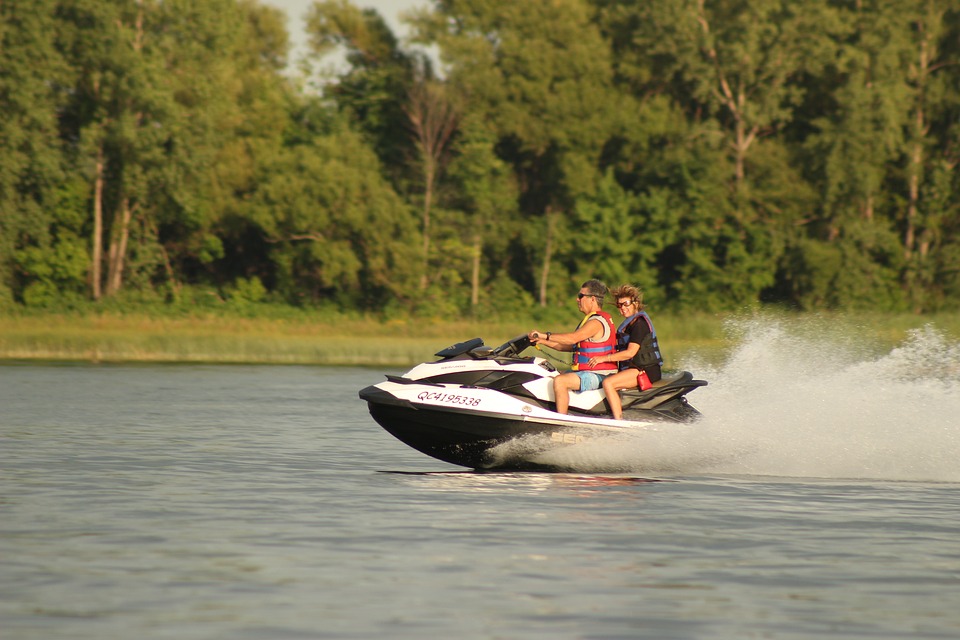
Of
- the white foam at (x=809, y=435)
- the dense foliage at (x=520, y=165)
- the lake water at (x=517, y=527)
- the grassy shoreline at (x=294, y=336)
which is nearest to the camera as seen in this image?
the lake water at (x=517, y=527)

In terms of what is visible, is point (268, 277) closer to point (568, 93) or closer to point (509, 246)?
point (509, 246)

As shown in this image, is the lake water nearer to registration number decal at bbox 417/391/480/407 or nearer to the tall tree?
registration number decal at bbox 417/391/480/407

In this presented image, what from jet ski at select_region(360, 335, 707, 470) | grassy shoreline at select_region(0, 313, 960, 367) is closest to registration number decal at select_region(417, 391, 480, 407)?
jet ski at select_region(360, 335, 707, 470)

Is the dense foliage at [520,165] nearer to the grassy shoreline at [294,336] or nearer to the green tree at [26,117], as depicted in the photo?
A: the green tree at [26,117]

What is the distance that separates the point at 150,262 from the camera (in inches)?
1844

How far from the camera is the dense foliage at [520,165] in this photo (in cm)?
4525

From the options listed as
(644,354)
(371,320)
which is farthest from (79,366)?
(644,354)

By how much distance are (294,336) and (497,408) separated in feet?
88.7

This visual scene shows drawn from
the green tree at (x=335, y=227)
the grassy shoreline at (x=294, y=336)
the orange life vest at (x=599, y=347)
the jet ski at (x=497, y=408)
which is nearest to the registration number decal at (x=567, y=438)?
the jet ski at (x=497, y=408)

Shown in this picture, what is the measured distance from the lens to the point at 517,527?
363 inches

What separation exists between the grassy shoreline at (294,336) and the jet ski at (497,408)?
2006 cm

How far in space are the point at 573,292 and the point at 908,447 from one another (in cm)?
3655

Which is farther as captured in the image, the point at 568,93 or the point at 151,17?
the point at 568,93

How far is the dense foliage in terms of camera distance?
45.2 metres
